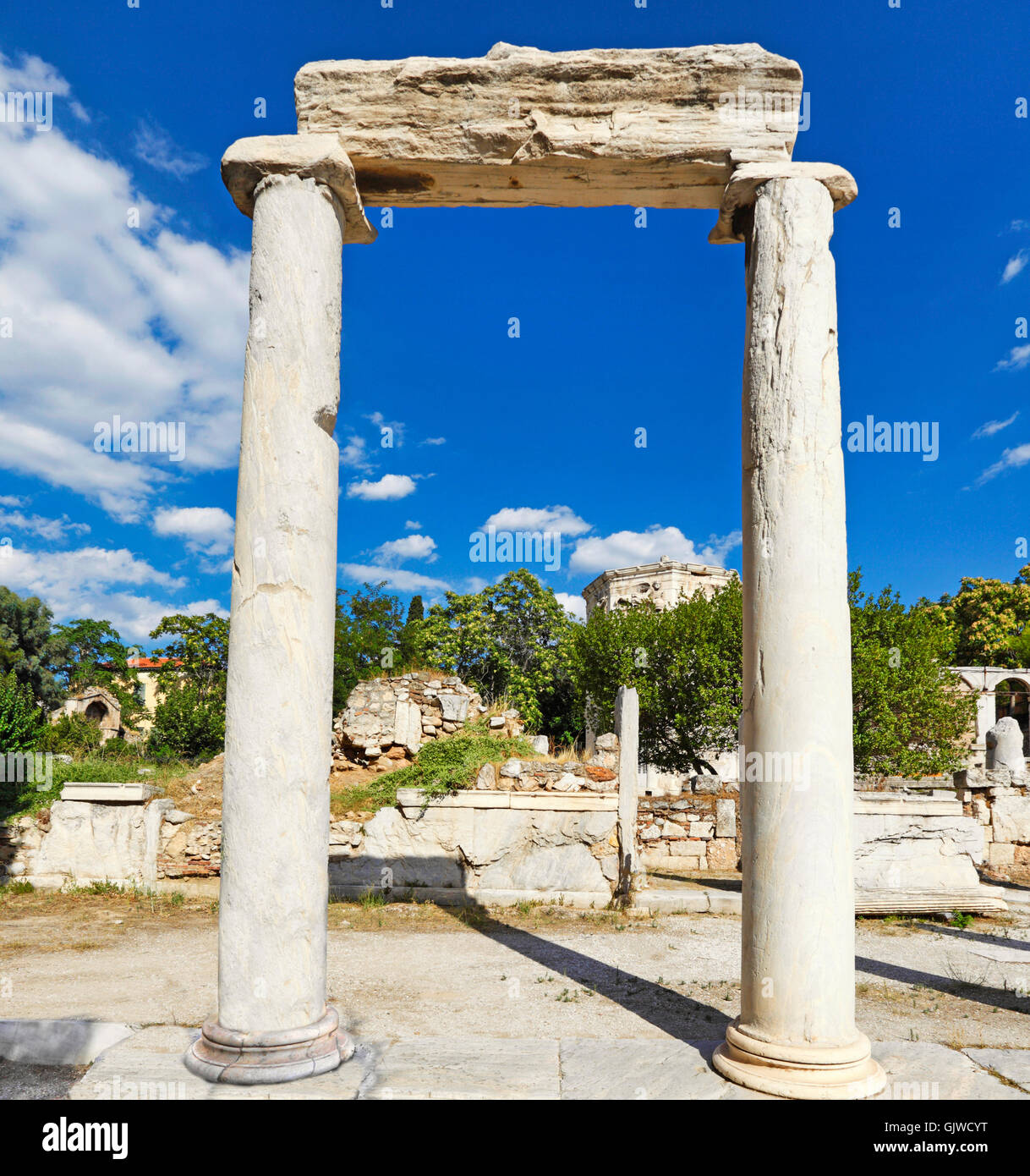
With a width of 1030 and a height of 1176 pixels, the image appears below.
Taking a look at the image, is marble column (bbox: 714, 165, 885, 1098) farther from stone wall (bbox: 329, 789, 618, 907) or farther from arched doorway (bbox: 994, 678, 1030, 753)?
arched doorway (bbox: 994, 678, 1030, 753)

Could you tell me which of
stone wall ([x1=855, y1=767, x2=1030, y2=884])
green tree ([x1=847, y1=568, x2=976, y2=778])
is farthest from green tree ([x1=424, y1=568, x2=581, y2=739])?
stone wall ([x1=855, y1=767, x2=1030, y2=884])

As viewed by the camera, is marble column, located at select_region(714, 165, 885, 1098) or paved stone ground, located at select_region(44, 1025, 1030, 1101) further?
marble column, located at select_region(714, 165, 885, 1098)

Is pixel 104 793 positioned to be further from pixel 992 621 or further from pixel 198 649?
pixel 992 621

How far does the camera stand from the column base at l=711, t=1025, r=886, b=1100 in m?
3.57

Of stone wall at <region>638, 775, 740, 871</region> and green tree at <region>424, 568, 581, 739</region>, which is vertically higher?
green tree at <region>424, 568, 581, 739</region>

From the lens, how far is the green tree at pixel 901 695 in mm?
20703

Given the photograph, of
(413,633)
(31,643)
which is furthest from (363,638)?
(31,643)

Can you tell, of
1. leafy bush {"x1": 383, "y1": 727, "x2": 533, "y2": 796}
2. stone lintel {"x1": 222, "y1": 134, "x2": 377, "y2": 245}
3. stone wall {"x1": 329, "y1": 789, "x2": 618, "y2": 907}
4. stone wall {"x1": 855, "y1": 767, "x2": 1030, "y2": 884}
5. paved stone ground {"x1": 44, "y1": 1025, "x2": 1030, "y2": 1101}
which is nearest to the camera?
paved stone ground {"x1": 44, "y1": 1025, "x2": 1030, "y2": 1101}

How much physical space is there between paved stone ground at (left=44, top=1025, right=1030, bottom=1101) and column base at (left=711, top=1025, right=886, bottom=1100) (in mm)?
66

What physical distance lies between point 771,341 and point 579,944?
6271mm

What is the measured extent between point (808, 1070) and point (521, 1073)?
1.32 meters

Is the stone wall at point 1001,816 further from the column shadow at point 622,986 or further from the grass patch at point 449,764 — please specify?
the column shadow at point 622,986

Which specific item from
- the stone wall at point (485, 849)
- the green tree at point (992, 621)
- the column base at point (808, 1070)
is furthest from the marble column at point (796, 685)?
the green tree at point (992, 621)

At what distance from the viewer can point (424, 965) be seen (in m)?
7.10
